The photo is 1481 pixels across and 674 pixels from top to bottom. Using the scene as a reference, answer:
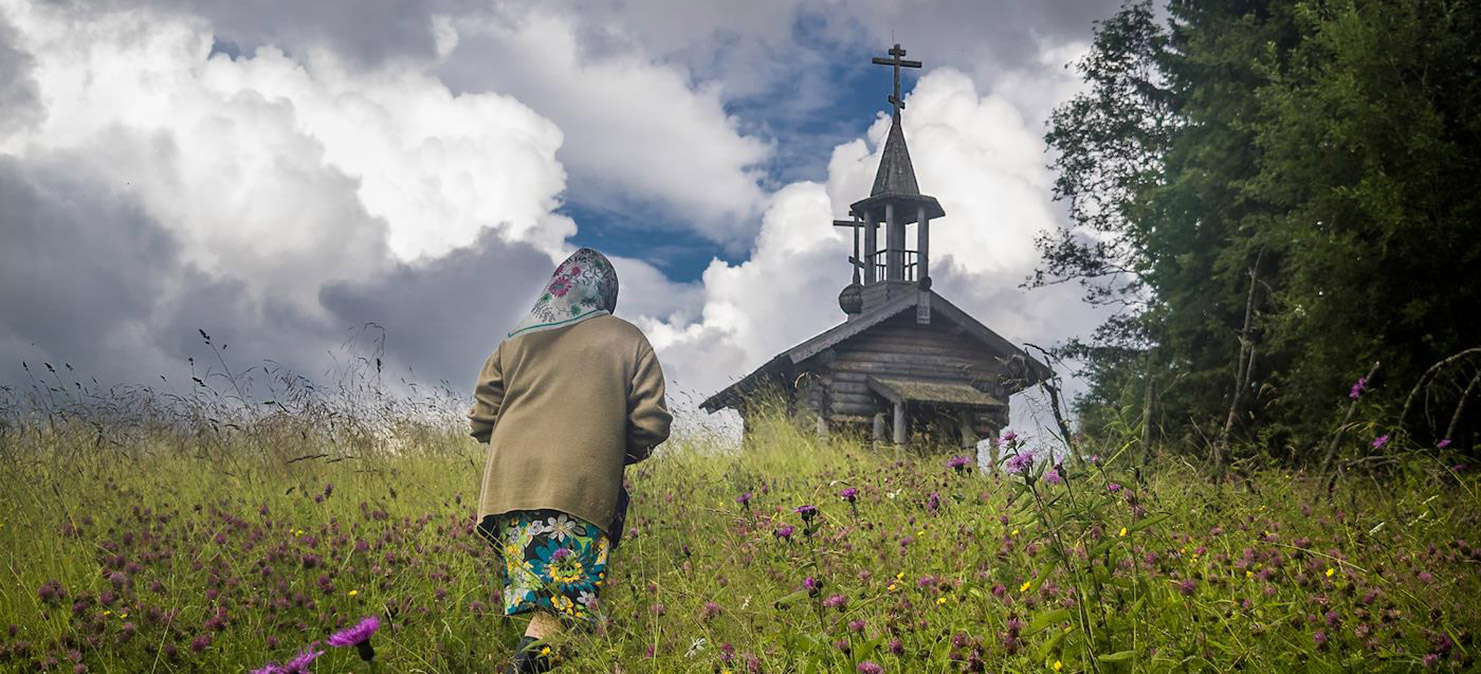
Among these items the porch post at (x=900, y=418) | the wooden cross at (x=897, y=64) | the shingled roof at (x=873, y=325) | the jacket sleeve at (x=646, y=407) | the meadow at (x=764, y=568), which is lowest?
the meadow at (x=764, y=568)

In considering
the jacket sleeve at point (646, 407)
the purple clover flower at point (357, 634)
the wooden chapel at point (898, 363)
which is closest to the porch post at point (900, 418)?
the wooden chapel at point (898, 363)

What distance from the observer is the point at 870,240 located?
20391 mm

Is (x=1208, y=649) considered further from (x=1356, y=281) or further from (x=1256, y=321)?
(x=1256, y=321)

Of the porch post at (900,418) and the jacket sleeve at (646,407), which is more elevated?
the porch post at (900,418)

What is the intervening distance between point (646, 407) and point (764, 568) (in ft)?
3.13

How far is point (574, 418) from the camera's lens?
16.0ft

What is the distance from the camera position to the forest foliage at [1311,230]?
9.08 m

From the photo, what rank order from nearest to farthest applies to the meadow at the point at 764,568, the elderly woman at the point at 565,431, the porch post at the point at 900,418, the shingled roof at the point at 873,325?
1. the meadow at the point at 764,568
2. the elderly woman at the point at 565,431
3. the porch post at the point at 900,418
4. the shingled roof at the point at 873,325

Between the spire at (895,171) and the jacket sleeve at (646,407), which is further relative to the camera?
the spire at (895,171)

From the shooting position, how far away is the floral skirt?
4.60 metres

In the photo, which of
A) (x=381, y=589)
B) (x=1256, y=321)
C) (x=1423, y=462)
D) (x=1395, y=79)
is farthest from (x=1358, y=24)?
(x=381, y=589)

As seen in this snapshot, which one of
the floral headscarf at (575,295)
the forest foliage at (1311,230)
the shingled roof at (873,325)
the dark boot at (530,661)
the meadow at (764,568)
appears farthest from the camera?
the shingled roof at (873,325)

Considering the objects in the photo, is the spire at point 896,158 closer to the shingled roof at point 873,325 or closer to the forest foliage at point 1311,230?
the shingled roof at point 873,325

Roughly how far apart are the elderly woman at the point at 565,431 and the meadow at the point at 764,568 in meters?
0.32
